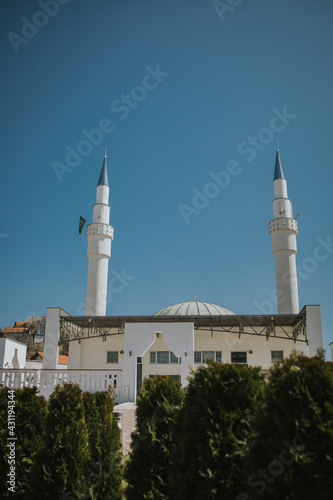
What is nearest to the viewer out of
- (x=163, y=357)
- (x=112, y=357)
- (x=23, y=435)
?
(x=23, y=435)

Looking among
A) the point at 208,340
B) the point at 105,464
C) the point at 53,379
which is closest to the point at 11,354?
the point at 53,379

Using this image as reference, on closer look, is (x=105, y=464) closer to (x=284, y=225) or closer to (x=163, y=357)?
(x=163, y=357)

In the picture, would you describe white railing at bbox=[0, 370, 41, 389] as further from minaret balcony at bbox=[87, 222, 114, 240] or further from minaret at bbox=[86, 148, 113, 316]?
minaret balcony at bbox=[87, 222, 114, 240]

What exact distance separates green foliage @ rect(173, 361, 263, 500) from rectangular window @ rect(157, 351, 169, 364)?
18.8 meters

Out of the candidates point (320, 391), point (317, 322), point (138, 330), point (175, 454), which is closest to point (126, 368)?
point (138, 330)

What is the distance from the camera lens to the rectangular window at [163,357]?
22984 millimetres

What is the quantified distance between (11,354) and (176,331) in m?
9.61

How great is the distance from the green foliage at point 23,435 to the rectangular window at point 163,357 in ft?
55.3

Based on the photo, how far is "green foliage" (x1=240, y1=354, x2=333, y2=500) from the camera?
10.2 ft

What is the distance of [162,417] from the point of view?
552cm

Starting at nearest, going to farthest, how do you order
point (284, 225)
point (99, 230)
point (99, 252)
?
point (284, 225), point (99, 252), point (99, 230)

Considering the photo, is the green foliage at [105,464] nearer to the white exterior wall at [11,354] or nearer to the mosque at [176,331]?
the mosque at [176,331]

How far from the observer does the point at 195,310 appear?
87.2 ft

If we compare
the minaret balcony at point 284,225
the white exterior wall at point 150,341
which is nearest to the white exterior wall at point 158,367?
the white exterior wall at point 150,341
